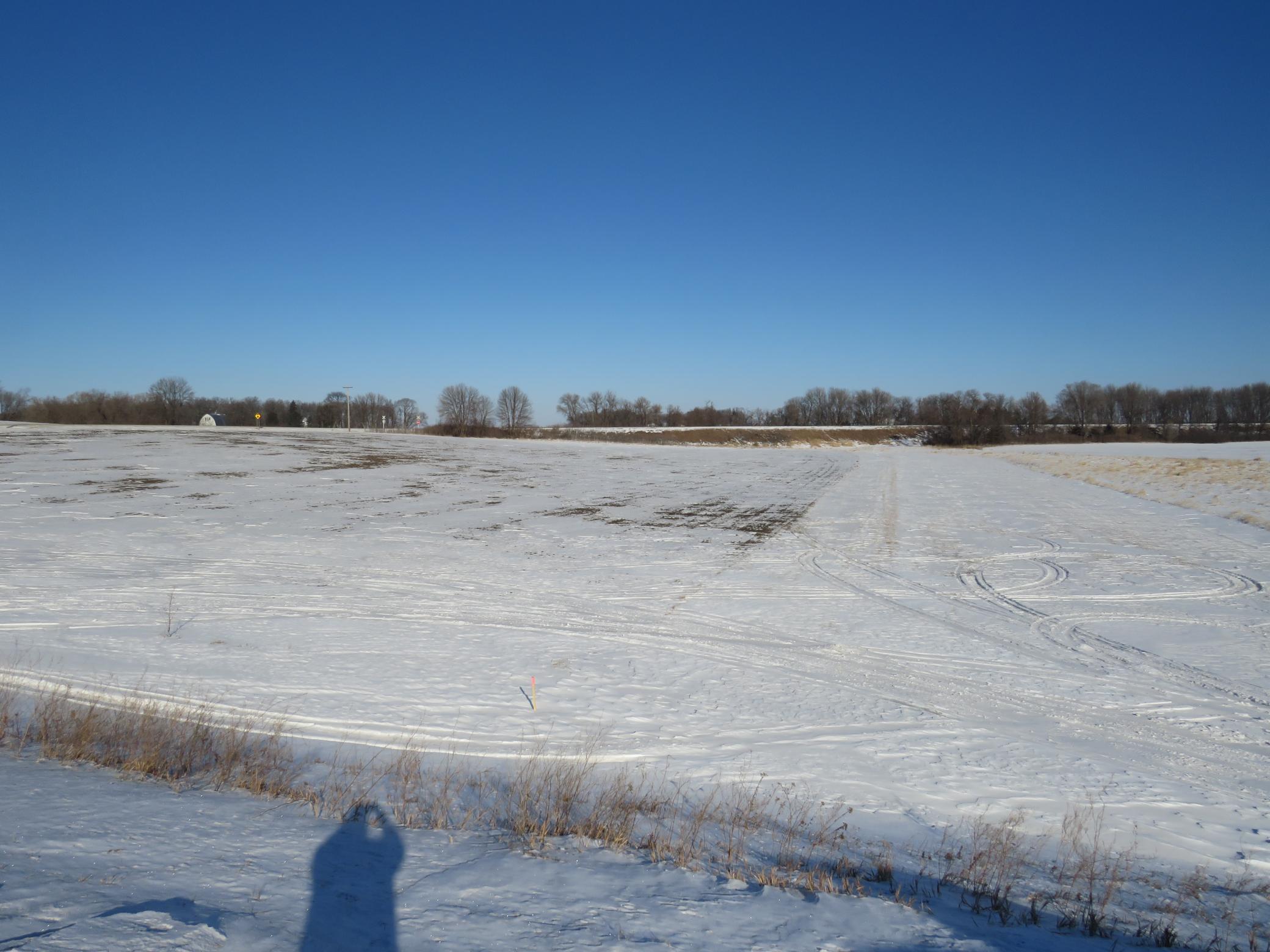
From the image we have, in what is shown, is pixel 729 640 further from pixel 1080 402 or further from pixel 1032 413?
pixel 1080 402

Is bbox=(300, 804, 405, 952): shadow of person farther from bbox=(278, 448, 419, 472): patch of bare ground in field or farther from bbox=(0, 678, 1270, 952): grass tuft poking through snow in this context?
bbox=(278, 448, 419, 472): patch of bare ground in field

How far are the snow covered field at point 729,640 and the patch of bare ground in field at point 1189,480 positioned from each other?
3.62m

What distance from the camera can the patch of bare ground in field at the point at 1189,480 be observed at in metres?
28.1

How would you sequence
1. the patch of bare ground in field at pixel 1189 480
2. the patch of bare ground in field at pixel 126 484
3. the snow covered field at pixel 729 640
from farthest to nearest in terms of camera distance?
the patch of bare ground in field at pixel 1189 480, the patch of bare ground in field at pixel 126 484, the snow covered field at pixel 729 640

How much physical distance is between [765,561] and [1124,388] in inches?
6734

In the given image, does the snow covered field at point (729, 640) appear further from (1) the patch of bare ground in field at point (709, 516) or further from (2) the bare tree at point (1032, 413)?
(2) the bare tree at point (1032, 413)

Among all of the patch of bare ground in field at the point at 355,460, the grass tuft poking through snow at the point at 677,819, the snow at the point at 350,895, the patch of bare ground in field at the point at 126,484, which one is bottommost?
the grass tuft poking through snow at the point at 677,819

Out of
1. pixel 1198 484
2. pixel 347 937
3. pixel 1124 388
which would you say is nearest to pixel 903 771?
pixel 347 937

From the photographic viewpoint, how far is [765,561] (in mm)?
18031

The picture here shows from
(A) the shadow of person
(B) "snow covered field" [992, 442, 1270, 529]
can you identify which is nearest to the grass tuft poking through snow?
(A) the shadow of person

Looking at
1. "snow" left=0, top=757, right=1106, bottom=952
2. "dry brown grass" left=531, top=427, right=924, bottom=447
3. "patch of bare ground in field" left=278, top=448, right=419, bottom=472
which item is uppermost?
"dry brown grass" left=531, top=427, right=924, bottom=447

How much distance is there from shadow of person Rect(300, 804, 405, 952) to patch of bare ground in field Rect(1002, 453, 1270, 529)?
27.8 m

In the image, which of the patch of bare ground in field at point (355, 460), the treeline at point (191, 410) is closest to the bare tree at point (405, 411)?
the treeline at point (191, 410)

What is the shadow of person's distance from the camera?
373 cm
